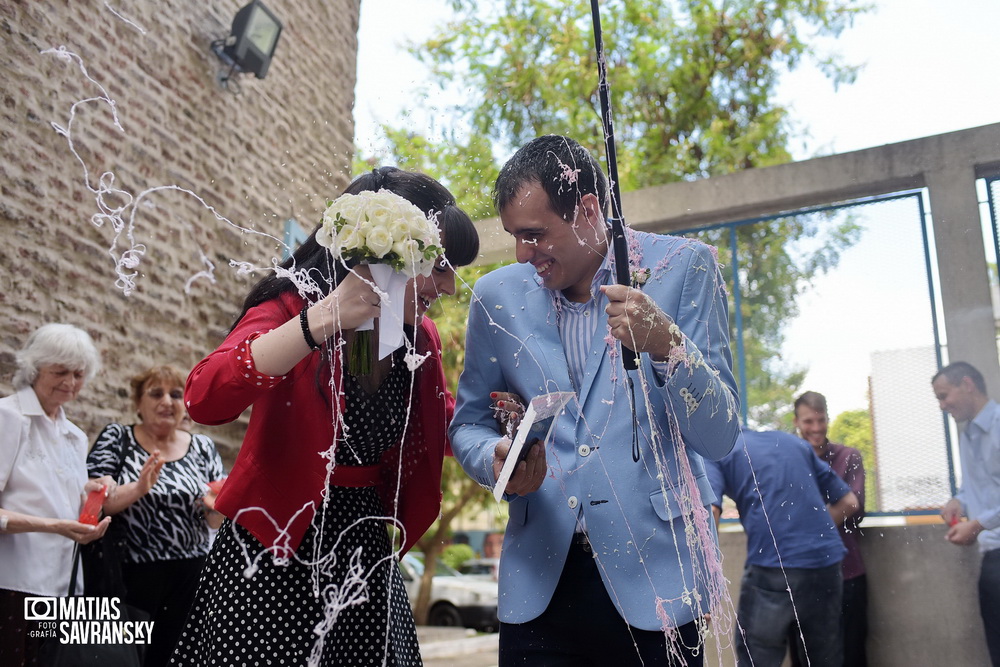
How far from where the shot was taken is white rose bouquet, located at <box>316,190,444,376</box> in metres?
1.69

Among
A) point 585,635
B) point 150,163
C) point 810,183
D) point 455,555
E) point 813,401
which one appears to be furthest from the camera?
point 455,555

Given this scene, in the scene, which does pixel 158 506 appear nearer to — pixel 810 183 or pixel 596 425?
pixel 596 425

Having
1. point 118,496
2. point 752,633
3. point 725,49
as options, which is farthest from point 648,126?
point 118,496

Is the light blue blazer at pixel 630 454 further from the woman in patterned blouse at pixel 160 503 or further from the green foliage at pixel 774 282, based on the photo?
the green foliage at pixel 774 282

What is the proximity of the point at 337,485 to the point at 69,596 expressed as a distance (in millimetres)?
2178

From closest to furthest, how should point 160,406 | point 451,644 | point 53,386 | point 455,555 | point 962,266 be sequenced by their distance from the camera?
point 53,386 → point 160,406 → point 962,266 → point 451,644 → point 455,555

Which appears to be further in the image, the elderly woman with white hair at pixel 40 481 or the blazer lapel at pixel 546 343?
the elderly woman with white hair at pixel 40 481

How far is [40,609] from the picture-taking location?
326cm

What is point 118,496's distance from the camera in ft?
12.1

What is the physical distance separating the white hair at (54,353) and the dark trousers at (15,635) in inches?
35.1

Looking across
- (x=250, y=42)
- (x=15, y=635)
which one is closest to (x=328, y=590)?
(x=15, y=635)

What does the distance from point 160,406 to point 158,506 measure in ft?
1.63

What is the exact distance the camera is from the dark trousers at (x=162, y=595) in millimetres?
3648

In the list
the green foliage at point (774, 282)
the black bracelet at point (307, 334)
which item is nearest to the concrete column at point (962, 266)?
the green foliage at point (774, 282)
